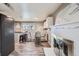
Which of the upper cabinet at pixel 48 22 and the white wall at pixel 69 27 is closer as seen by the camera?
the white wall at pixel 69 27

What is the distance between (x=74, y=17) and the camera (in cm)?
151

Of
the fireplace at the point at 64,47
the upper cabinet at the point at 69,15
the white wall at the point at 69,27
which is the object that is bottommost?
the fireplace at the point at 64,47

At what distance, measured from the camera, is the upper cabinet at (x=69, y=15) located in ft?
4.65

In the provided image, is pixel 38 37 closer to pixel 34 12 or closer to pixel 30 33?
pixel 30 33

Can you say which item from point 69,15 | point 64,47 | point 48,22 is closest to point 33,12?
point 48,22

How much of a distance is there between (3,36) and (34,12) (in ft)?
1.86

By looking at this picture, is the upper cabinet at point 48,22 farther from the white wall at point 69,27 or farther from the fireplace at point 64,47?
the fireplace at point 64,47

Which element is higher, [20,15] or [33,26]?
[20,15]

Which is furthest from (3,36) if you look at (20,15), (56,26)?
(56,26)

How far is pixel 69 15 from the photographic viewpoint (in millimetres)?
1642

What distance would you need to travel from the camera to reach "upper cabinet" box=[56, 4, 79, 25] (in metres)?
1.42

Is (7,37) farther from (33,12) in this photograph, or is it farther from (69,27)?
(69,27)

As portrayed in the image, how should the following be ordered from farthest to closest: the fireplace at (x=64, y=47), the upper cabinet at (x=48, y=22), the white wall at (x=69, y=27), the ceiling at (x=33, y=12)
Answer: the upper cabinet at (x=48, y=22) < the ceiling at (x=33, y=12) < the fireplace at (x=64, y=47) < the white wall at (x=69, y=27)

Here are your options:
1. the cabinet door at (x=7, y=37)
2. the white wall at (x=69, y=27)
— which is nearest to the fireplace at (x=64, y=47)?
the white wall at (x=69, y=27)
